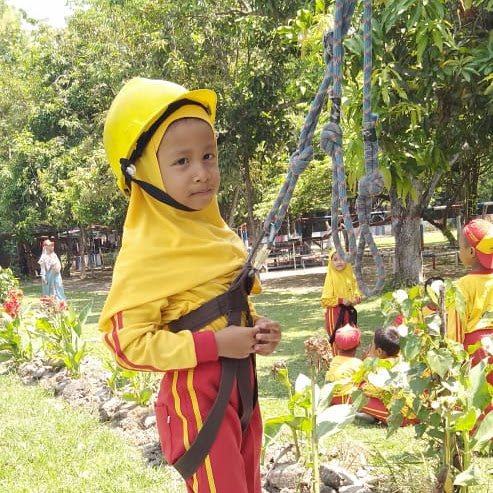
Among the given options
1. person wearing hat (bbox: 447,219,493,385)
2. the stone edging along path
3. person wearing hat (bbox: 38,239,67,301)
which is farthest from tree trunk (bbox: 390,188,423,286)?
person wearing hat (bbox: 447,219,493,385)

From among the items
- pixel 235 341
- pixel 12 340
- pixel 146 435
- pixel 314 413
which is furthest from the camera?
pixel 12 340

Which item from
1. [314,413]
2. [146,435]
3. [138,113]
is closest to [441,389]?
[314,413]

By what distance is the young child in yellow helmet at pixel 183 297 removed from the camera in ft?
5.70

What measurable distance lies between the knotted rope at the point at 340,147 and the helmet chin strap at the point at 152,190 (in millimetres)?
315

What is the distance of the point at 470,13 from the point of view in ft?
16.0

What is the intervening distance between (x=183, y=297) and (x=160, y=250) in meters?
0.16

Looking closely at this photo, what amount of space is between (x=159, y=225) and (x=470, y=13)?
410cm

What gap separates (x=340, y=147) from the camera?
5.55 feet

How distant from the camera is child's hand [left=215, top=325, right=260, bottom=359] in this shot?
1.76 meters

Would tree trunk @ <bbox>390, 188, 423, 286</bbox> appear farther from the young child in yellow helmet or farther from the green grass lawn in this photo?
the young child in yellow helmet

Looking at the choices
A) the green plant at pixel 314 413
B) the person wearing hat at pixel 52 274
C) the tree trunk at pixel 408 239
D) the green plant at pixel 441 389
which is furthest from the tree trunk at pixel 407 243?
the green plant at pixel 441 389

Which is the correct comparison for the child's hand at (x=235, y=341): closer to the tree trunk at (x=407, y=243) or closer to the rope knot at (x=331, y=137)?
the rope knot at (x=331, y=137)

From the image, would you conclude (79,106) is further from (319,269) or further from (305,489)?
(305,489)

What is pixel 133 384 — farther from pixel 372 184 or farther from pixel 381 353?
pixel 372 184
